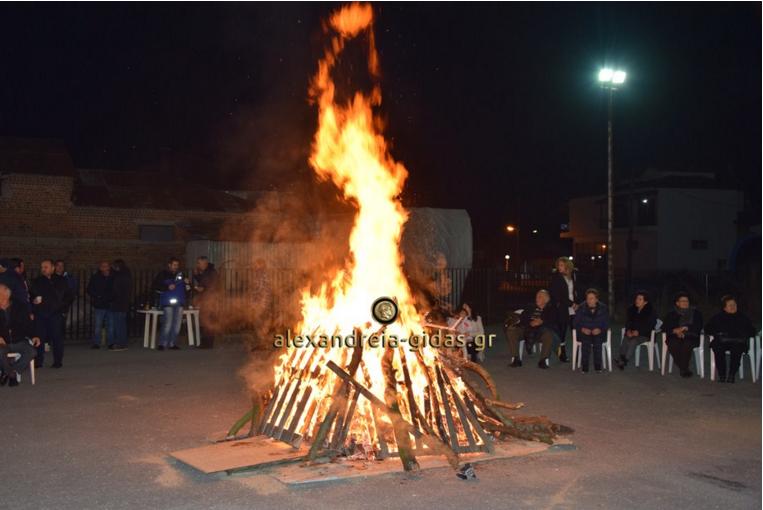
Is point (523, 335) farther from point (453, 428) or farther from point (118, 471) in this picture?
point (118, 471)

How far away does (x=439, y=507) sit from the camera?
4961 mm

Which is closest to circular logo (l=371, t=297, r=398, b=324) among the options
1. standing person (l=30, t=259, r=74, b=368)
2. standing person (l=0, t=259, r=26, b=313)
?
standing person (l=0, t=259, r=26, b=313)

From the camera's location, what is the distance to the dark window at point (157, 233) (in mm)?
28250

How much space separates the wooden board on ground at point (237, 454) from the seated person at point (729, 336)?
6736 mm

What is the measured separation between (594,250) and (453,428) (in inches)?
1785

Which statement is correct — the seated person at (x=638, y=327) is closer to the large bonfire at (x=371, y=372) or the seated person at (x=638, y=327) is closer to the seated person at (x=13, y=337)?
the large bonfire at (x=371, y=372)

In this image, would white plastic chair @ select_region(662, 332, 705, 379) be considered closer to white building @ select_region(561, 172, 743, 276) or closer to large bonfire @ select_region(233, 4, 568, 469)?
large bonfire @ select_region(233, 4, 568, 469)

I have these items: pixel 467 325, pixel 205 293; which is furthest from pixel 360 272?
pixel 205 293

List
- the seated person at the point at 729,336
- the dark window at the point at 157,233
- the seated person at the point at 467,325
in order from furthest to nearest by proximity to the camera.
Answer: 1. the dark window at the point at 157,233
2. the seated person at the point at 467,325
3. the seated person at the point at 729,336

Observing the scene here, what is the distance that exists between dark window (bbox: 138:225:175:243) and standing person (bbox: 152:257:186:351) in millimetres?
14854

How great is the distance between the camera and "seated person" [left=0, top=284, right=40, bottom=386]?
9.56 m

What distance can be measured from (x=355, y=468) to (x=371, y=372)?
3.96 ft

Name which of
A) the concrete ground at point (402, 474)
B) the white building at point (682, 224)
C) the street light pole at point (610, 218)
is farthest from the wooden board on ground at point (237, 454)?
the white building at point (682, 224)

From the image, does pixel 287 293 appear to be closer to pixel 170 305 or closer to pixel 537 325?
pixel 170 305
